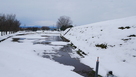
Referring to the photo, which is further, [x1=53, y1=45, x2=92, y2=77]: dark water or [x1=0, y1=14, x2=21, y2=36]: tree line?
[x1=0, y1=14, x2=21, y2=36]: tree line

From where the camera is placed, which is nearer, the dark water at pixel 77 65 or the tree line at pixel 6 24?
the dark water at pixel 77 65

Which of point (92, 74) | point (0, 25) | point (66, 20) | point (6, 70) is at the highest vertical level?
point (66, 20)

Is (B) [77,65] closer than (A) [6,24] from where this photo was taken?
Yes

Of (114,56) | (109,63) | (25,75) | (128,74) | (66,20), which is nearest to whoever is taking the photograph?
(25,75)

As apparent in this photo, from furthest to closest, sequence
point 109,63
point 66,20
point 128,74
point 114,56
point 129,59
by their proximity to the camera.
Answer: point 66,20 < point 114,56 < point 109,63 < point 129,59 < point 128,74

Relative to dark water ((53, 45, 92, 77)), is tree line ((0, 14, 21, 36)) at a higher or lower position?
higher

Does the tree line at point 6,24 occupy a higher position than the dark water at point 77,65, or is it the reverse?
the tree line at point 6,24

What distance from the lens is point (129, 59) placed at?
518 cm

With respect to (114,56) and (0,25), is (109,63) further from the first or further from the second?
(0,25)

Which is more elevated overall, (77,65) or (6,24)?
(6,24)

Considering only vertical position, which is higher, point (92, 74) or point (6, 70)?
point (6, 70)

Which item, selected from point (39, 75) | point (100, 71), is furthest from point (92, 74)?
point (39, 75)

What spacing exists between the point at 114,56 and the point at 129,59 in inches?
36.4

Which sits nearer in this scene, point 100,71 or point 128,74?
point 128,74
